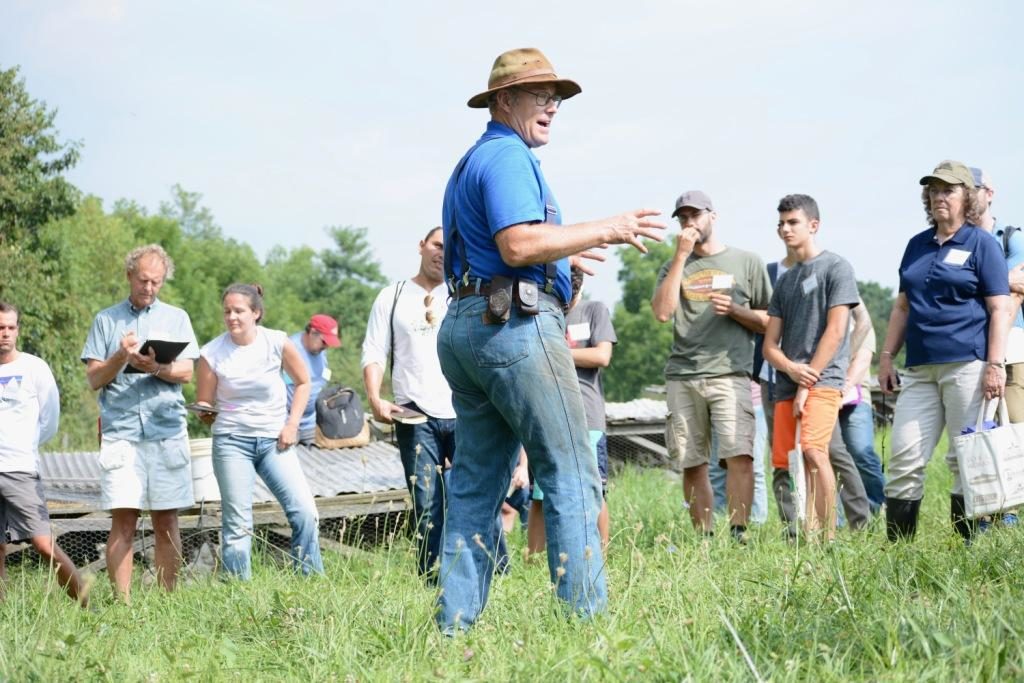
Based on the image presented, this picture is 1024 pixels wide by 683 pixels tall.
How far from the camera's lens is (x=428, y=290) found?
237 inches

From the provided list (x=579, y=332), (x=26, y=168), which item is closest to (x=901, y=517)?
(x=579, y=332)

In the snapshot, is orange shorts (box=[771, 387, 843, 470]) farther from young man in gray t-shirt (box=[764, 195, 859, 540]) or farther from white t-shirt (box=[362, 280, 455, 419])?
white t-shirt (box=[362, 280, 455, 419])

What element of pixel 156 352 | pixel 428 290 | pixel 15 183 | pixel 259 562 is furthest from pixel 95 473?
pixel 15 183

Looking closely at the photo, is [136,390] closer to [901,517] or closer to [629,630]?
[629,630]

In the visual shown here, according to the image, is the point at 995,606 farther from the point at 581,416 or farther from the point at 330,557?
the point at 330,557

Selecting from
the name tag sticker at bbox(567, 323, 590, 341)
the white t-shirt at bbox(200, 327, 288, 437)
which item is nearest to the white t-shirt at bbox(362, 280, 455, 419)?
the white t-shirt at bbox(200, 327, 288, 437)

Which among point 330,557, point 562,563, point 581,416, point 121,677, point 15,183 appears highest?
point 15,183

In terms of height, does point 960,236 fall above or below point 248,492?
above

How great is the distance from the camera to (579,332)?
6.65 meters

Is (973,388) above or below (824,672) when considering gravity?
above

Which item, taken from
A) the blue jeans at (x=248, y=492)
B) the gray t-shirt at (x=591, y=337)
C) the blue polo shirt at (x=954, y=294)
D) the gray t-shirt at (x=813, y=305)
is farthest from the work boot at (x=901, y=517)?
the blue jeans at (x=248, y=492)

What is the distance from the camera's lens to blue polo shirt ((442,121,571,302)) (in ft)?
11.8

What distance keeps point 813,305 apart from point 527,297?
327 cm

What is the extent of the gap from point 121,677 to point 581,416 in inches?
61.5
